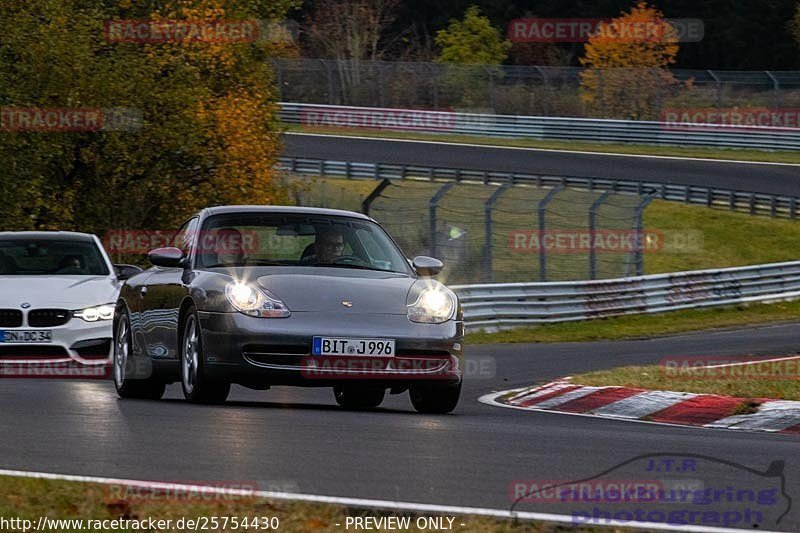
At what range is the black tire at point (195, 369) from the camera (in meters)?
10.2

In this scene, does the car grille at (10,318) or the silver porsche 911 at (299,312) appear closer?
the silver porsche 911 at (299,312)

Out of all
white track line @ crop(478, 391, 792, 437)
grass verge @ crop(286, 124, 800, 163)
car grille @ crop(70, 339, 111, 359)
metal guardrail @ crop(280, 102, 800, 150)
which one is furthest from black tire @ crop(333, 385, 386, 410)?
metal guardrail @ crop(280, 102, 800, 150)

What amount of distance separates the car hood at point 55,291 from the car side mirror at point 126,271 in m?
0.17

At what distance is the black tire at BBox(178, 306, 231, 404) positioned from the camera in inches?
400

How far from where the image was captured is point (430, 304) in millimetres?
10266

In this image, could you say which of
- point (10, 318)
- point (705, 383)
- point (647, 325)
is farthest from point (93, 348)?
point (647, 325)

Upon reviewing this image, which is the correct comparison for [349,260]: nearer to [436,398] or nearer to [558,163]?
[436,398]

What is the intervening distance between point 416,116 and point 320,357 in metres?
43.6

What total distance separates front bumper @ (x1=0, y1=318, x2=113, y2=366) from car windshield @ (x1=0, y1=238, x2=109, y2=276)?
1.11 metres

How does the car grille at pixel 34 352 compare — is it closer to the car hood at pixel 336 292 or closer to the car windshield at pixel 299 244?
the car windshield at pixel 299 244

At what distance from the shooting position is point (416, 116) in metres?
53.1

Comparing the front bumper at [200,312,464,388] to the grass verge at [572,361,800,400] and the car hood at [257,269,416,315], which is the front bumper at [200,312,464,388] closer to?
the car hood at [257,269,416,315]

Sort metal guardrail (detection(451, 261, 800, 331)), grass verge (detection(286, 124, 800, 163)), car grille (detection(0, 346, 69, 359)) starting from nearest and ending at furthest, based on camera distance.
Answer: car grille (detection(0, 346, 69, 359)), metal guardrail (detection(451, 261, 800, 331)), grass verge (detection(286, 124, 800, 163))

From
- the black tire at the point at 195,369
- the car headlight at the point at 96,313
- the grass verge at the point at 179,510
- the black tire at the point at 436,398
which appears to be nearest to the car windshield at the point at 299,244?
the black tire at the point at 195,369
